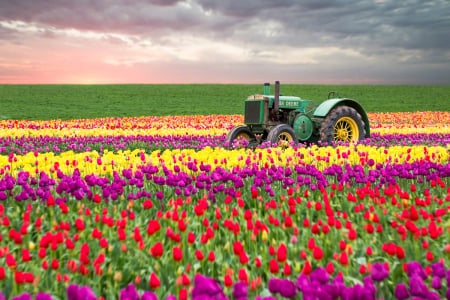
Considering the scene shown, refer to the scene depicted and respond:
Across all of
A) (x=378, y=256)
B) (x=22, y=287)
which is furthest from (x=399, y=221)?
(x=22, y=287)

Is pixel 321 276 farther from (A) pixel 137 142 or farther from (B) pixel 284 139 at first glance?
(A) pixel 137 142

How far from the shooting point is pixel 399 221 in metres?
4.89

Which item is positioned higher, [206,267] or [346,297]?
[346,297]

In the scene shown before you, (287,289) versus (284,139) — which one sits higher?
(287,289)

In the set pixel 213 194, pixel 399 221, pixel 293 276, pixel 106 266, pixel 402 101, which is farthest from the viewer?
pixel 402 101

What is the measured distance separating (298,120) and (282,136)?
75 centimetres

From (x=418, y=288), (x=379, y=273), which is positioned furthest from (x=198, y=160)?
(x=418, y=288)

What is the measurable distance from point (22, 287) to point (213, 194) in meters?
2.65

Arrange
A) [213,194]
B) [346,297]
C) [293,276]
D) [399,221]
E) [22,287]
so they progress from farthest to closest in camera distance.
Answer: [213,194]
[399,221]
[293,276]
[22,287]
[346,297]

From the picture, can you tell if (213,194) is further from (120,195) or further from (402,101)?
(402,101)

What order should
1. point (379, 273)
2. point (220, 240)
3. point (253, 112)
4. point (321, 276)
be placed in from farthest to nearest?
point (253, 112), point (220, 240), point (379, 273), point (321, 276)

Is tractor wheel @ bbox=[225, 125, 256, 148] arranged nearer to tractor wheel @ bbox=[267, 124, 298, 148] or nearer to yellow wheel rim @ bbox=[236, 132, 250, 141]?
yellow wheel rim @ bbox=[236, 132, 250, 141]

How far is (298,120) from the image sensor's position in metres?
11.9

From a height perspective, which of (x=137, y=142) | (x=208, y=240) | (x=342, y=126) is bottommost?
(x=137, y=142)
